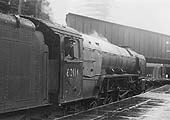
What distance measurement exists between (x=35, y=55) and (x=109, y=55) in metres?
7.04

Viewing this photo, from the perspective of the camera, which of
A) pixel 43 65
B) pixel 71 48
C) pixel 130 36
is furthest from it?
pixel 130 36

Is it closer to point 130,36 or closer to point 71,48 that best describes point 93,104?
point 71,48

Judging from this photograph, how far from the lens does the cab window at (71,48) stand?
820 cm

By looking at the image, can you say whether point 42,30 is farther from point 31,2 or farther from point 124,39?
point 124,39

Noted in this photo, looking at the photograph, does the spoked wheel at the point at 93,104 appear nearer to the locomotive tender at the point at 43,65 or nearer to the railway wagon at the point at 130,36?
the locomotive tender at the point at 43,65

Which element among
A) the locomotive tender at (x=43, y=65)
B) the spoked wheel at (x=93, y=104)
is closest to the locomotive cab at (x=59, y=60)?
the locomotive tender at (x=43, y=65)

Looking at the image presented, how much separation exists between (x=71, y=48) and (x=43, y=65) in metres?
1.55

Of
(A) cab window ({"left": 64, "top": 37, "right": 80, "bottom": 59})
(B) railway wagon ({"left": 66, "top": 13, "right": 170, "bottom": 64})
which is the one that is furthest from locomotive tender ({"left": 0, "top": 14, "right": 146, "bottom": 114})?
(B) railway wagon ({"left": 66, "top": 13, "right": 170, "bottom": 64})

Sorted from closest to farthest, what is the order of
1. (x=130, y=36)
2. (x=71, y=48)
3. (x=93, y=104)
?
(x=71, y=48) → (x=93, y=104) → (x=130, y=36)

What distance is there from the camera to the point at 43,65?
7.04 metres

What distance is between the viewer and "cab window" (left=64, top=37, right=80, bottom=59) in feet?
26.9

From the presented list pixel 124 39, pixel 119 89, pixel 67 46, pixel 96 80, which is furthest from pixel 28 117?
pixel 124 39

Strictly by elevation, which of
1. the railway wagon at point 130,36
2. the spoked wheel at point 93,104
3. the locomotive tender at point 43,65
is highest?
the railway wagon at point 130,36

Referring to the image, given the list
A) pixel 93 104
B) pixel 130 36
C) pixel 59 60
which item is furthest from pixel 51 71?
pixel 130 36
